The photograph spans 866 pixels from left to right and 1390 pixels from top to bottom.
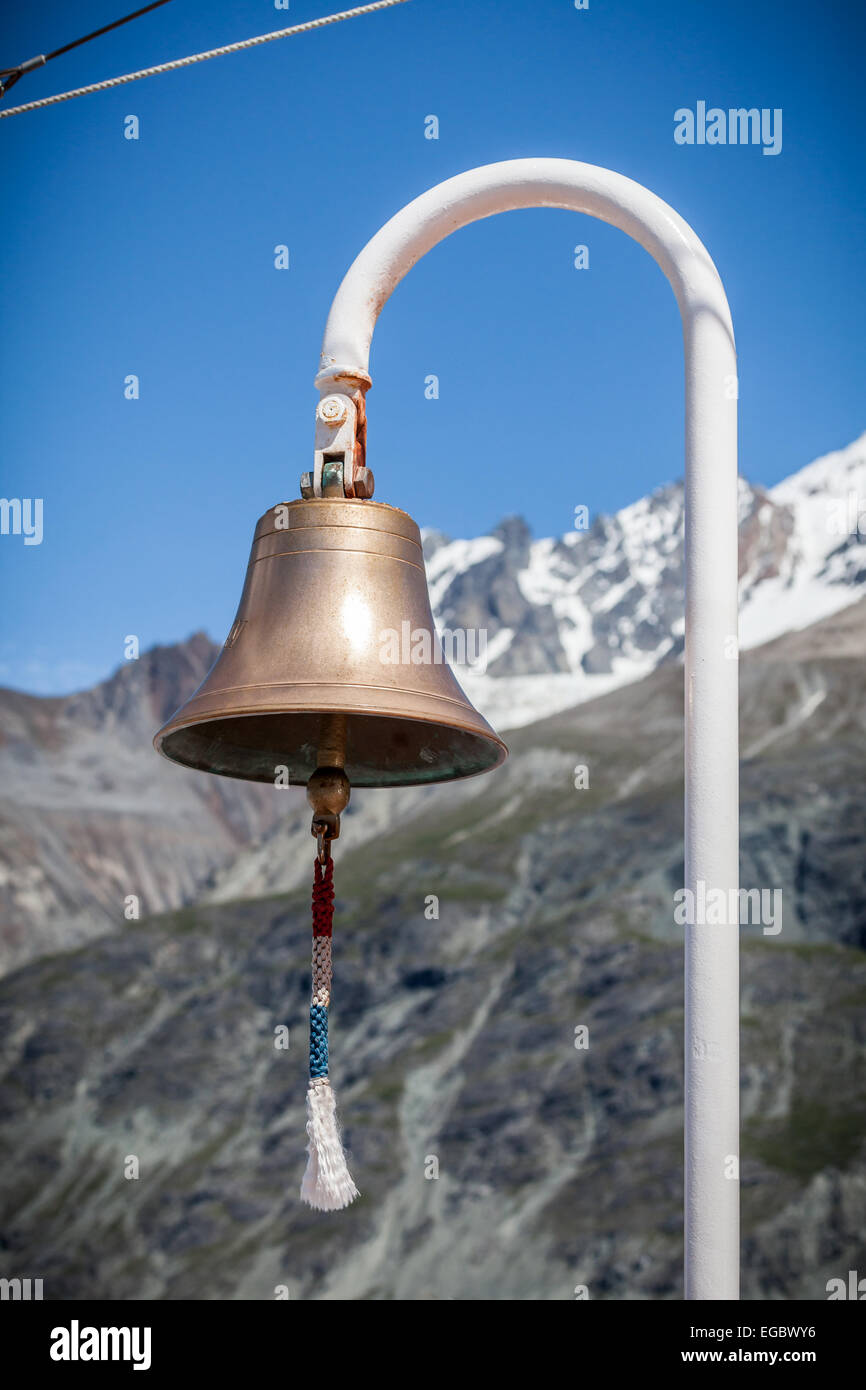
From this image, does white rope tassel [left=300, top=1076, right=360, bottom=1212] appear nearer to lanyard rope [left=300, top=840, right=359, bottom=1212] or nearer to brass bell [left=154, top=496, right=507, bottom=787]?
lanyard rope [left=300, top=840, right=359, bottom=1212]

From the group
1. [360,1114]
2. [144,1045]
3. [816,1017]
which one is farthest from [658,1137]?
[144,1045]

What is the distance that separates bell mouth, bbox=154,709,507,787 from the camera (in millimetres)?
4926

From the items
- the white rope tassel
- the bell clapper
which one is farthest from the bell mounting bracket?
the white rope tassel

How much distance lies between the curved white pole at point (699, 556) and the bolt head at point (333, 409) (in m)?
0.06

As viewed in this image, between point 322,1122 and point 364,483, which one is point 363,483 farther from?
point 322,1122

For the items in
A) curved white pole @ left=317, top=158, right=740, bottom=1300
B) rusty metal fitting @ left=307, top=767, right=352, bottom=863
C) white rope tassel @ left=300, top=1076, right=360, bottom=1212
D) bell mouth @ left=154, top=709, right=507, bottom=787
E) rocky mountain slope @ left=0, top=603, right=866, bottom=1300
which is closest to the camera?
curved white pole @ left=317, top=158, right=740, bottom=1300

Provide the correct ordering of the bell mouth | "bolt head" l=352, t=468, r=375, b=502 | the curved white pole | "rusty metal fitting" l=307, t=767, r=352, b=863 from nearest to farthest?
the curved white pole < "rusty metal fitting" l=307, t=767, r=352, b=863 < "bolt head" l=352, t=468, r=375, b=502 < the bell mouth

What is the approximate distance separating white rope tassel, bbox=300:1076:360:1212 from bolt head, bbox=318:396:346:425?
1.68 metres

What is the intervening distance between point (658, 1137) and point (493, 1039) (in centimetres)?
1793

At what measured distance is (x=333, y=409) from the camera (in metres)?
4.14

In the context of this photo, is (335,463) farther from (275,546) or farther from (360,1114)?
(360,1114)

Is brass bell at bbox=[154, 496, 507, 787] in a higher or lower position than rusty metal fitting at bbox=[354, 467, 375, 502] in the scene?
lower

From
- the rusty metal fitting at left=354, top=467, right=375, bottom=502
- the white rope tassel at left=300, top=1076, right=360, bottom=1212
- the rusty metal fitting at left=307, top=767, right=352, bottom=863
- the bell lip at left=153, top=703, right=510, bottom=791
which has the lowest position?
the white rope tassel at left=300, top=1076, right=360, bottom=1212
